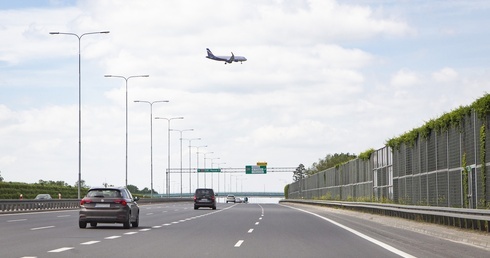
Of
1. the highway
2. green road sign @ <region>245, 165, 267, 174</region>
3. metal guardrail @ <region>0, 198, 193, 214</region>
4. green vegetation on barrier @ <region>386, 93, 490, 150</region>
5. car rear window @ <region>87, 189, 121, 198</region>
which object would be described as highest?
green road sign @ <region>245, 165, 267, 174</region>

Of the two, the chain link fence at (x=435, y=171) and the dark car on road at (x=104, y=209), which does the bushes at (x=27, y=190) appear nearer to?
the chain link fence at (x=435, y=171)

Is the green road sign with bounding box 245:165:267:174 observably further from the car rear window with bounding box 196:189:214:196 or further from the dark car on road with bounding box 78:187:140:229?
the dark car on road with bounding box 78:187:140:229

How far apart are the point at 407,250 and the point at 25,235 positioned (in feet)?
35.6

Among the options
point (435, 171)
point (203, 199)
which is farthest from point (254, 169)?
point (435, 171)

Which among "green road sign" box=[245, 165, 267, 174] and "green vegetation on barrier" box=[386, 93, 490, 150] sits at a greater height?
"green road sign" box=[245, 165, 267, 174]

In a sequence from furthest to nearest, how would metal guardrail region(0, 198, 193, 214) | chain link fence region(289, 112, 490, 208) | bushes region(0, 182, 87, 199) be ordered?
bushes region(0, 182, 87, 199), metal guardrail region(0, 198, 193, 214), chain link fence region(289, 112, 490, 208)

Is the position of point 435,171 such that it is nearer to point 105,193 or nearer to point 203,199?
point 105,193

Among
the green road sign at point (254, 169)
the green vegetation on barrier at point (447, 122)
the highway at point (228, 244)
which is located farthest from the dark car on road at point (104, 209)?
the green road sign at point (254, 169)

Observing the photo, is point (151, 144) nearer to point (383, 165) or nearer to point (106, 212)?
point (383, 165)

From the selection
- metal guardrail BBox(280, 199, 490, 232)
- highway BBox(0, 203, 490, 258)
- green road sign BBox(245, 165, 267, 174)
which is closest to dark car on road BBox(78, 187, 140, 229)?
highway BBox(0, 203, 490, 258)

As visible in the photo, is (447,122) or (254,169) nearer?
(447,122)

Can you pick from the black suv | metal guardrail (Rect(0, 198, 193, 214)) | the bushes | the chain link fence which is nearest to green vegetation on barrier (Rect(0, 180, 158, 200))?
the bushes

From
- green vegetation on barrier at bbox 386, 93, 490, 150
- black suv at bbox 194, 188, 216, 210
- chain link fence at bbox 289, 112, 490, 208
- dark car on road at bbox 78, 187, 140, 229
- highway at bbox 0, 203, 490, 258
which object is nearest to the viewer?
highway at bbox 0, 203, 490, 258

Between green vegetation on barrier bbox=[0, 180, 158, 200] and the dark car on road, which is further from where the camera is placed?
green vegetation on barrier bbox=[0, 180, 158, 200]
